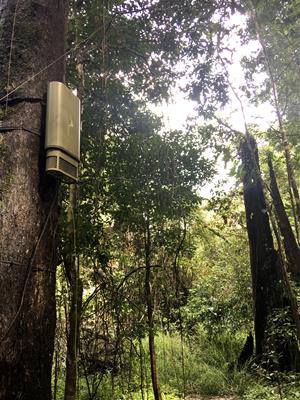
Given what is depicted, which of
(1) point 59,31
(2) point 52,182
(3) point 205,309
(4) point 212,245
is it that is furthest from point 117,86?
(4) point 212,245

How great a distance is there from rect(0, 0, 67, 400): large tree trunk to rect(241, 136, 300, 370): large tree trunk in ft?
13.9

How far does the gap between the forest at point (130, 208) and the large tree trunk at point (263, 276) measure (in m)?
0.02

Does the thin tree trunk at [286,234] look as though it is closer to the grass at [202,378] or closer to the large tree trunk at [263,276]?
the large tree trunk at [263,276]

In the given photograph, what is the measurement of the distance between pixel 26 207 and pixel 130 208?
2.35m

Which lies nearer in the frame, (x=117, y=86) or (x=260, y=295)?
(x=117, y=86)

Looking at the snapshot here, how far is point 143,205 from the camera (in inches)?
149

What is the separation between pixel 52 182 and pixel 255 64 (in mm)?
4962

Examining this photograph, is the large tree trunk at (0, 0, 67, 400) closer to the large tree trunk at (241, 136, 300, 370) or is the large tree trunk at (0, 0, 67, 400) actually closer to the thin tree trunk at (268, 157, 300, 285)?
the large tree trunk at (241, 136, 300, 370)

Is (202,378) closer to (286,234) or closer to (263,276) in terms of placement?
(263,276)

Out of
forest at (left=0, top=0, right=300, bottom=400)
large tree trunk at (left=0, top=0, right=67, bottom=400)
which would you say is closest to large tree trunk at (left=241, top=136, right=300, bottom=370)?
forest at (left=0, top=0, right=300, bottom=400)

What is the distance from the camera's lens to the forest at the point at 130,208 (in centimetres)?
140

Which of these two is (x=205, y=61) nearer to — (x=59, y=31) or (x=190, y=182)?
(x=190, y=182)

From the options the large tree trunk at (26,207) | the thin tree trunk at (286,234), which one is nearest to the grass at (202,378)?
the thin tree trunk at (286,234)

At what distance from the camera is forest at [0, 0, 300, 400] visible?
4.60 ft
